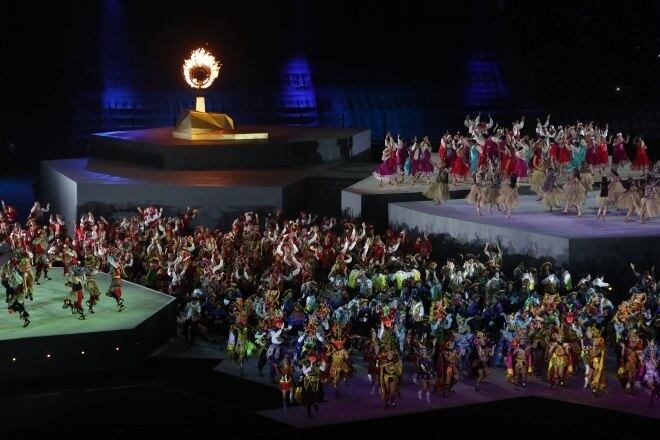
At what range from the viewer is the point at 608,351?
20.2 m

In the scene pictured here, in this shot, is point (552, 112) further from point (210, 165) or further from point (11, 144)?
point (11, 144)

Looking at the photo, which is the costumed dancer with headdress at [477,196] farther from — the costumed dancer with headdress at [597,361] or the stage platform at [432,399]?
the costumed dancer with headdress at [597,361]

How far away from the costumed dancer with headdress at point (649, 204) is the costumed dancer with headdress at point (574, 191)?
110cm

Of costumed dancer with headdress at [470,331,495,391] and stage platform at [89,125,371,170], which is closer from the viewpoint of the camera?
costumed dancer with headdress at [470,331,495,391]

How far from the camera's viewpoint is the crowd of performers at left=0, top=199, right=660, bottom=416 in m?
17.9

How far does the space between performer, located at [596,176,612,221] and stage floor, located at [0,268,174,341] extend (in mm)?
7815

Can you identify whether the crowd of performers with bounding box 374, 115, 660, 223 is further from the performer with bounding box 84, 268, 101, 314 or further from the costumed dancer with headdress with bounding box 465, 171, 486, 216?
the performer with bounding box 84, 268, 101, 314

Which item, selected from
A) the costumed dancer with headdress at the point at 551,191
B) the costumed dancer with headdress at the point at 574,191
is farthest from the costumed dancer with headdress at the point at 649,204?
the costumed dancer with headdress at the point at 551,191

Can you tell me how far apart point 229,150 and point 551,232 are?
10787 mm

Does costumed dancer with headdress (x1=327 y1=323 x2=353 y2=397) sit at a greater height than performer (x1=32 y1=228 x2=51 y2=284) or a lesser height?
lesser

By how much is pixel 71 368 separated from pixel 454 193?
34.2ft

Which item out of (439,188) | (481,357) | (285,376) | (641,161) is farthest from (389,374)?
(641,161)

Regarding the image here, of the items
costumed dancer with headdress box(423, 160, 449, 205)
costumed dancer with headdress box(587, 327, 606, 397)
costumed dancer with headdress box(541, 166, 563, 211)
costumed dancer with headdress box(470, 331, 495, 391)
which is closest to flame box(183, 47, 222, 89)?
costumed dancer with headdress box(423, 160, 449, 205)

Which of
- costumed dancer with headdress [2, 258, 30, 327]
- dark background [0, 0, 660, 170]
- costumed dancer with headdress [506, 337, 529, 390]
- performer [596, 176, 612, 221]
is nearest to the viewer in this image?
costumed dancer with headdress [506, 337, 529, 390]
